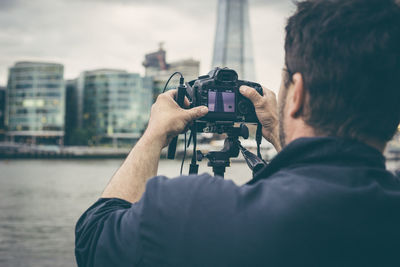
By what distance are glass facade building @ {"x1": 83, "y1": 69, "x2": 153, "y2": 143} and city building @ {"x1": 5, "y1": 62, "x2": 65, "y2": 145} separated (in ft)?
24.5

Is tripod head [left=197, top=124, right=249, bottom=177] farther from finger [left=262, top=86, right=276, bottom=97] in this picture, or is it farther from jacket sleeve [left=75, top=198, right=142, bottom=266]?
jacket sleeve [left=75, top=198, right=142, bottom=266]

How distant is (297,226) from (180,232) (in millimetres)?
253

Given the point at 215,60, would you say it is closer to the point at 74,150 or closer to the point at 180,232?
the point at 74,150

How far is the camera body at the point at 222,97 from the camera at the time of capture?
1786mm

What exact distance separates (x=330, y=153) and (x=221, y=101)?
0.88m

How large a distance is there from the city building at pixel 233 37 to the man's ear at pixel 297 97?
4541 inches

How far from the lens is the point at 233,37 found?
11638cm

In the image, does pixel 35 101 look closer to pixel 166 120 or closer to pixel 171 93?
pixel 171 93

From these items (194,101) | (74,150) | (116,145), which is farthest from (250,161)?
(116,145)

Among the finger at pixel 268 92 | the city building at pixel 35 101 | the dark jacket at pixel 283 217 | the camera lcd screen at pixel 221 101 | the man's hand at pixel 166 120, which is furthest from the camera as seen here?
the city building at pixel 35 101

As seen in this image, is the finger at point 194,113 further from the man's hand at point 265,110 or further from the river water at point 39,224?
the river water at point 39,224

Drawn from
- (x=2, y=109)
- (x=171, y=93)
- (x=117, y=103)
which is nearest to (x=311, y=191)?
(x=171, y=93)

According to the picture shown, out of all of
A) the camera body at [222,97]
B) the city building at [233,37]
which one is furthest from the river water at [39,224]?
the city building at [233,37]

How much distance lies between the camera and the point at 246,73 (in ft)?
390
